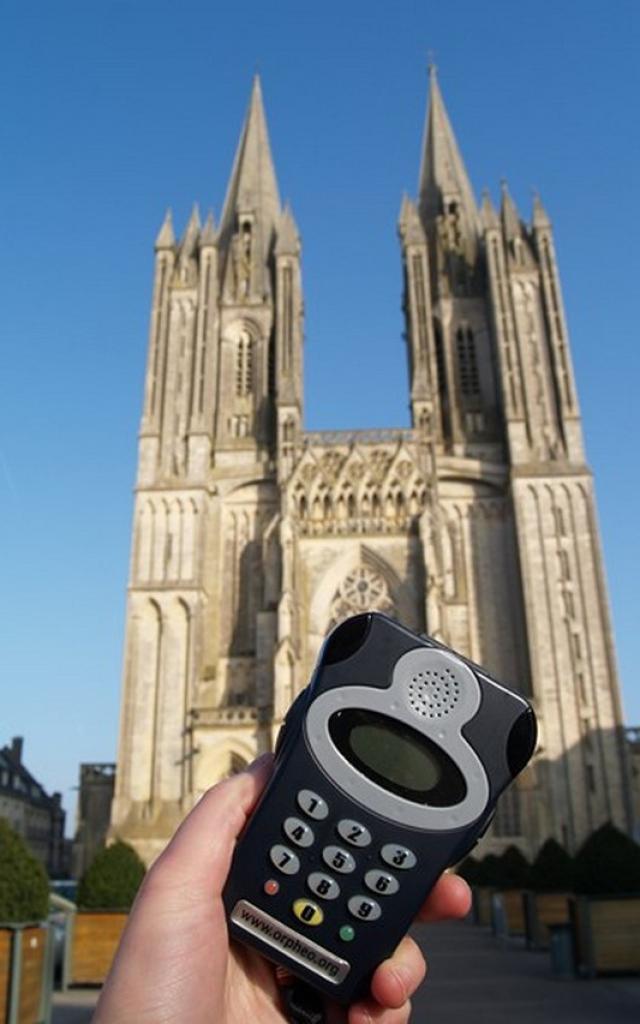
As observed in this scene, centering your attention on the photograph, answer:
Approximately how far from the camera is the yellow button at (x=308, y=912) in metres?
1.78

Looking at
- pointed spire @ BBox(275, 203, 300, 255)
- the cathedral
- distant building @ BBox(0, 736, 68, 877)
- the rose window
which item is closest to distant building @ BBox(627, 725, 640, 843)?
the cathedral

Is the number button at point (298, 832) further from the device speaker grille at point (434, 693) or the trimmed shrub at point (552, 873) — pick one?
the trimmed shrub at point (552, 873)

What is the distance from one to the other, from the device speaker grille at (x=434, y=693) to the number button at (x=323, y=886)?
15.3 inches

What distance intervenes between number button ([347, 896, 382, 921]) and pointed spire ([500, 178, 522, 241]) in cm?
3687

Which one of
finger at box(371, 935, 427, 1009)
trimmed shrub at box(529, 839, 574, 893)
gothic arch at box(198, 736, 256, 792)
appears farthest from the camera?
gothic arch at box(198, 736, 256, 792)

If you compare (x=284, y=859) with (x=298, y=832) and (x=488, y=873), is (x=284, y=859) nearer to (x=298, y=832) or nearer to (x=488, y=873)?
(x=298, y=832)

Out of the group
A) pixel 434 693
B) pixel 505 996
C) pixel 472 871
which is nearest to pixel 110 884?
pixel 505 996

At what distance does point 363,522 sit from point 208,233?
14.9 meters

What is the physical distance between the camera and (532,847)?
86.5ft

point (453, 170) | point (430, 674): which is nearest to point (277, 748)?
point (430, 674)

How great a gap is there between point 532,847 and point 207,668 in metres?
11.9

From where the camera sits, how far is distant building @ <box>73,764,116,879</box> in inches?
1189

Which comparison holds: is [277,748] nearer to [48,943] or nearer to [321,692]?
[321,692]

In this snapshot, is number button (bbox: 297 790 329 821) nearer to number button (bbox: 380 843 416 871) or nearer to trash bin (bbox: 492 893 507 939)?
number button (bbox: 380 843 416 871)
